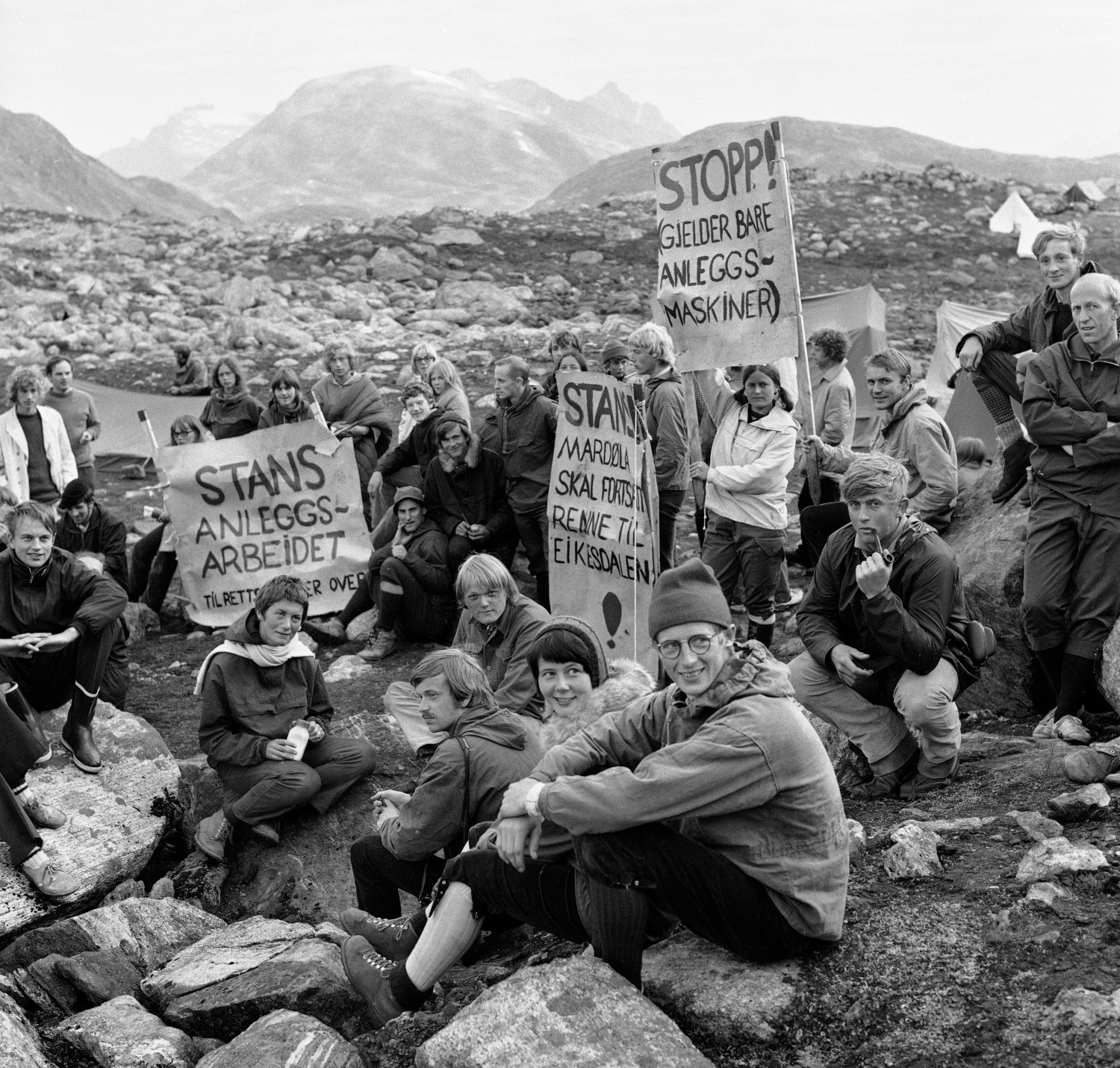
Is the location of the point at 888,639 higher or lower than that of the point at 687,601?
lower

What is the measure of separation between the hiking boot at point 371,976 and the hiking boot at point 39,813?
254cm

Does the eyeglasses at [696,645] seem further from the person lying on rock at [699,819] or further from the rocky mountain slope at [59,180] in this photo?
the rocky mountain slope at [59,180]

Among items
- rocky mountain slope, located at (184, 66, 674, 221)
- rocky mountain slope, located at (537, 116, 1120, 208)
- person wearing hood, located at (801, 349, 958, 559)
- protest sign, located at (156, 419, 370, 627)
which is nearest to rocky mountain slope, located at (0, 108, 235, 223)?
rocky mountain slope, located at (184, 66, 674, 221)

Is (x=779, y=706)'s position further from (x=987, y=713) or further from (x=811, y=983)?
(x=987, y=713)

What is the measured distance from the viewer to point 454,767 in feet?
15.8

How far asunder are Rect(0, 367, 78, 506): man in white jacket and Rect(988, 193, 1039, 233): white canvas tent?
69.9ft

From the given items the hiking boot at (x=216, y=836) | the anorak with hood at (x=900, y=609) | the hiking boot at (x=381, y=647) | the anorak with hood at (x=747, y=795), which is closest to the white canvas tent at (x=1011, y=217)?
the hiking boot at (x=381, y=647)

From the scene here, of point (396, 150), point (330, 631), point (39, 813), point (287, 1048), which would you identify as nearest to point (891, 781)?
point (287, 1048)

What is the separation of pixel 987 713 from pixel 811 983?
10.6ft

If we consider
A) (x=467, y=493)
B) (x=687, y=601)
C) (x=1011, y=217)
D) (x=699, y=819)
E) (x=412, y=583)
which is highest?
(x=1011, y=217)

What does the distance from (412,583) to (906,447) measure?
3350 mm

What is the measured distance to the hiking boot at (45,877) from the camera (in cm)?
609

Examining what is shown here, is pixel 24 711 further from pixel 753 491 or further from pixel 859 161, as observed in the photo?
pixel 859 161

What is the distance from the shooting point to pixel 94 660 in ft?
23.0
